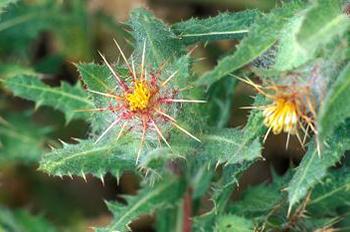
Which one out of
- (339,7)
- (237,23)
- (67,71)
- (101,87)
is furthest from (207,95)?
(67,71)

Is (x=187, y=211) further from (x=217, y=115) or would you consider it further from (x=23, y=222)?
(x=23, y=222)

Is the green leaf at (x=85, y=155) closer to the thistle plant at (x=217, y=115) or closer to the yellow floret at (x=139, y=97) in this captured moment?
the thistle plant at (x=217, y=115)

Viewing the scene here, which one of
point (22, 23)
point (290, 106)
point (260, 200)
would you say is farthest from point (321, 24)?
point (22, 23)

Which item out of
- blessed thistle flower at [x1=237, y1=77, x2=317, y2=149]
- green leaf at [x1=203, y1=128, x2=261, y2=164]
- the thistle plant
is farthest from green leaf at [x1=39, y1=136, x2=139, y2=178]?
blessed thistle flower at [x1=237, y1=77, x2=317, y2=149]

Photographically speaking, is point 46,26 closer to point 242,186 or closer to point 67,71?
point 67,71

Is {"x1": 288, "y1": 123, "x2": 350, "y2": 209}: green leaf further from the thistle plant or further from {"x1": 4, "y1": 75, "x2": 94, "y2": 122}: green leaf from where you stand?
{"x1": 4, "y1": 75, "x2": 94, "y2": 122}: green leaf

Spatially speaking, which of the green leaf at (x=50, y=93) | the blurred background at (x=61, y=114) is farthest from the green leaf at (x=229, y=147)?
the blurred background at (x=61, y=114)
